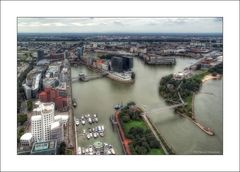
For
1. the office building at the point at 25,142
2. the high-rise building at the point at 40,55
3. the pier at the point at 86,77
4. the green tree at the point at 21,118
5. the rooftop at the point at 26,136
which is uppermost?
the high-rise building at the point at 40,55

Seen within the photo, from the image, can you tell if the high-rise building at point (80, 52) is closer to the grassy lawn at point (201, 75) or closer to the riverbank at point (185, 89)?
the riverbank at point (185, 89)

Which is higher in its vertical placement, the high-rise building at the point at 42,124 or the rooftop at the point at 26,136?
the high-rise building at the point at 42,124

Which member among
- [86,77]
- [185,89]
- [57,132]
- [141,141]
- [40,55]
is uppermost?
[40,55]

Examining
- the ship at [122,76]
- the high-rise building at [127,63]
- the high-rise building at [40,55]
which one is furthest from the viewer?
the high-rise building at [127,63]

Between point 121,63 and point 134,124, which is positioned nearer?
point 134,124

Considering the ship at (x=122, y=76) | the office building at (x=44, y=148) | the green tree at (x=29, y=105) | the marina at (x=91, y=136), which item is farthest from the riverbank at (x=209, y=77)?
the green tree at (x=29, y=105)

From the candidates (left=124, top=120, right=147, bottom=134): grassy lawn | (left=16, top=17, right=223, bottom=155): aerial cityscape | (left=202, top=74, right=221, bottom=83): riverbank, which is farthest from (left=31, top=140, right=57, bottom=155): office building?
(left=202, top=74, right=221, bottom=83): riverbank

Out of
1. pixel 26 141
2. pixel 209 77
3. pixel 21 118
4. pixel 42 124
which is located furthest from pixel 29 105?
pixel 209 77

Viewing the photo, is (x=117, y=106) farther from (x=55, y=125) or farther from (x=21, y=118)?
(x=21, y=118)
